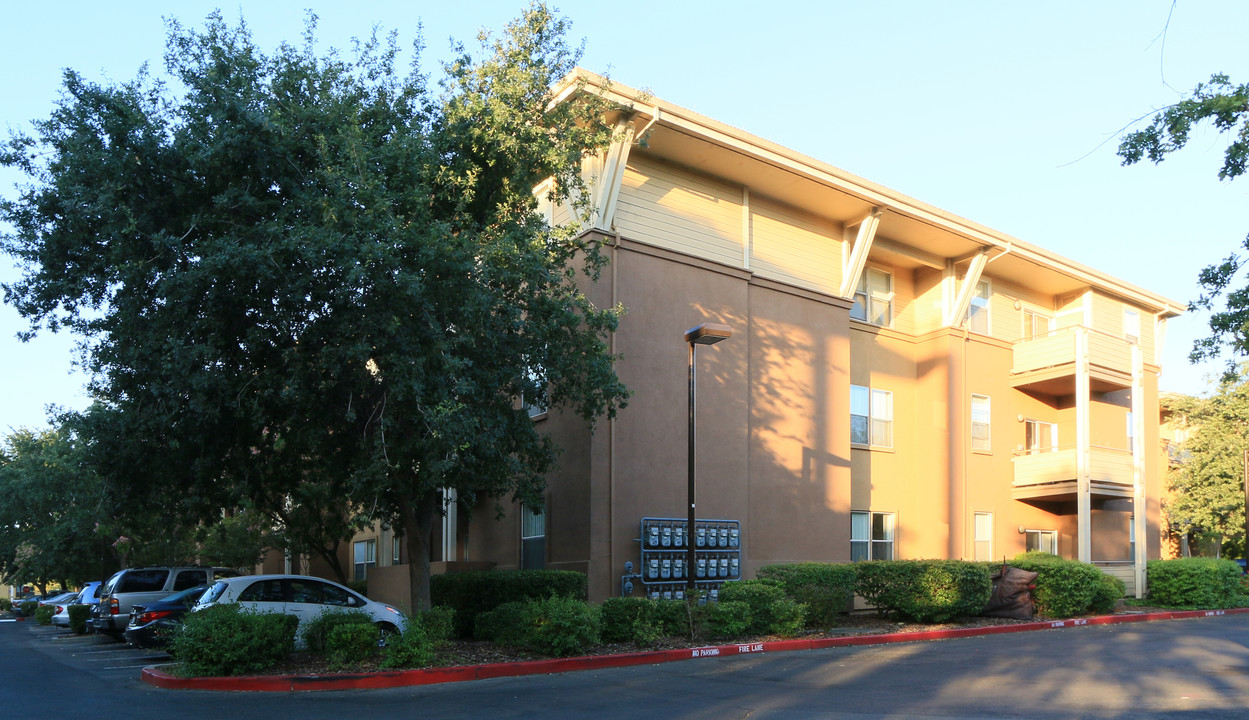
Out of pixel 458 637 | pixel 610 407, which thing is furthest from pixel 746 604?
pixel 458 637

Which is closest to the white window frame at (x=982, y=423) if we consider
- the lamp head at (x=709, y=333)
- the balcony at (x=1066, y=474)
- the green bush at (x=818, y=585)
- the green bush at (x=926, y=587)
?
the balcony at (x=1066, y=474)

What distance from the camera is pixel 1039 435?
29.5 metres

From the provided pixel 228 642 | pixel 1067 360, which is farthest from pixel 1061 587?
pixel 228 642

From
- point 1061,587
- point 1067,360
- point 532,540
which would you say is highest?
point 1067,360

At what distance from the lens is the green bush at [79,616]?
2747 cm

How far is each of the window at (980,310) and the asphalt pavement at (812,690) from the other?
1269 cm

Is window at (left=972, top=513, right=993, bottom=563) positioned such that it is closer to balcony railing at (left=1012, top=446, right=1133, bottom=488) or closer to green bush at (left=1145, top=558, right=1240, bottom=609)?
balcony railing at (left=1012, top=446, right=1133, bottom=488)

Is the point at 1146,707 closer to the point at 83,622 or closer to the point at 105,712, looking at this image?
the point at 105,712

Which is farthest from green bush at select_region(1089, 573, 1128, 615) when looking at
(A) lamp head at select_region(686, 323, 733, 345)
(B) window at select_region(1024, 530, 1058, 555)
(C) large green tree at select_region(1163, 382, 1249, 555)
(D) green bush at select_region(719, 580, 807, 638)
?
(C) large green tree at select_region(1163, 382, 1249, 555)

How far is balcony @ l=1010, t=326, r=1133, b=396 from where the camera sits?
27141 mm

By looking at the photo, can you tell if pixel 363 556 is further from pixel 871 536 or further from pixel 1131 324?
pixel 1131 324

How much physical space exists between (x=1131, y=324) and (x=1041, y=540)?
8.38 metres

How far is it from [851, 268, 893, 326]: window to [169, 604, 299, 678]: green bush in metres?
16.8

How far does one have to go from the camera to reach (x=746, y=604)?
16719mm
